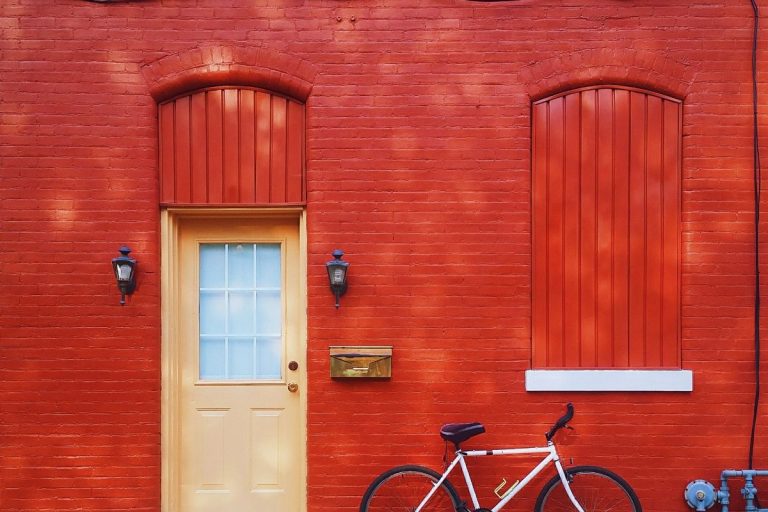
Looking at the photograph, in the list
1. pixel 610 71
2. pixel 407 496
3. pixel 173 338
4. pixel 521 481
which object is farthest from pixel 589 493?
pixel 173 338

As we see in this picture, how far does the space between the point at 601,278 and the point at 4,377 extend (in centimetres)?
458

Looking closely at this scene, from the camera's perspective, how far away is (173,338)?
17.5ft

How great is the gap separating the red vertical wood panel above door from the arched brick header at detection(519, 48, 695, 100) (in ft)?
6.16

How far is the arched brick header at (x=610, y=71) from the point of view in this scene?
204 inches

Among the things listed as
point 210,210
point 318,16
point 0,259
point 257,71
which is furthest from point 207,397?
point 318,16

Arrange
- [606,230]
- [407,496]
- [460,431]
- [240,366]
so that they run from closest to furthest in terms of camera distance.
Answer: [460,431], [407,496], [606,230], [240,366]

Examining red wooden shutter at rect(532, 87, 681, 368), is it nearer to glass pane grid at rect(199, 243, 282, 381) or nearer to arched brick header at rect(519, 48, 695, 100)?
arched brick header at rect(519, 48, 695, 100)

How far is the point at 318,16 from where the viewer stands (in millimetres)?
5219

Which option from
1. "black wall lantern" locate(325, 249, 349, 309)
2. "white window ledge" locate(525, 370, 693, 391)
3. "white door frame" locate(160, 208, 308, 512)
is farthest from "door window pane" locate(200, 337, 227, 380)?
"white window ledge" locate(525, 370, 693, 391)

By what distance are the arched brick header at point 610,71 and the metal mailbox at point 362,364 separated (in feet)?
7.53

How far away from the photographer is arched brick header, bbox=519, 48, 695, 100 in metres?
5.19

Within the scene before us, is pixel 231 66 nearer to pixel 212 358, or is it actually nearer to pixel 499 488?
pixel 212 358

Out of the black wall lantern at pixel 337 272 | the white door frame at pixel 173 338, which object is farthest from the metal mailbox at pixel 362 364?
the black wall lantern at pixel 337 272

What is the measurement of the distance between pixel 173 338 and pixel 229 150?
59.8 inches
